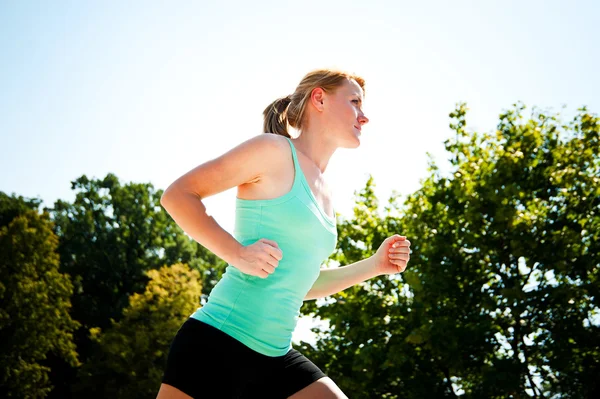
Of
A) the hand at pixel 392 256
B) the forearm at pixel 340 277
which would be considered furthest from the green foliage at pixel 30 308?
the hand at pixel 392 256

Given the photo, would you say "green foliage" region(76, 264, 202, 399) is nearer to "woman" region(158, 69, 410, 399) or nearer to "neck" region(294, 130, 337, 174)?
"neck" region(294, 130, 337, 174)

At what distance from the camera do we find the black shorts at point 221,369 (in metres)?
2.52

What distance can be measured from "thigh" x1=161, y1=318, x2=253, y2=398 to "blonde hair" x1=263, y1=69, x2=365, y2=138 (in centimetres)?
117

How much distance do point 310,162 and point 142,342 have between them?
94.4 feet

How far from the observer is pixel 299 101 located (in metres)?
3.35

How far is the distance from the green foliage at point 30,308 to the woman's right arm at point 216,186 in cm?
3047

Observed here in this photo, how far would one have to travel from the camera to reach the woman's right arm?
251cm

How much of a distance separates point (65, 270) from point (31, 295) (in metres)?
8.85

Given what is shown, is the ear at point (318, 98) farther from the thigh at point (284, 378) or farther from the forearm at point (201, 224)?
the thigh at point (284, 378)

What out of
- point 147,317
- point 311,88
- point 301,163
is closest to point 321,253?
point 301,163

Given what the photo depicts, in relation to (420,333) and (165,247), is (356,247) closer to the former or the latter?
(420,333)

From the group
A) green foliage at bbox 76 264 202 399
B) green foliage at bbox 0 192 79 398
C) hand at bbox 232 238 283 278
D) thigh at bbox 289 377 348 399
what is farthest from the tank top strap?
green foliage at bbox 0 192 79 398

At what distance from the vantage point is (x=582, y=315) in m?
16.9

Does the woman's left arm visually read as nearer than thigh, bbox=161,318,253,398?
No
